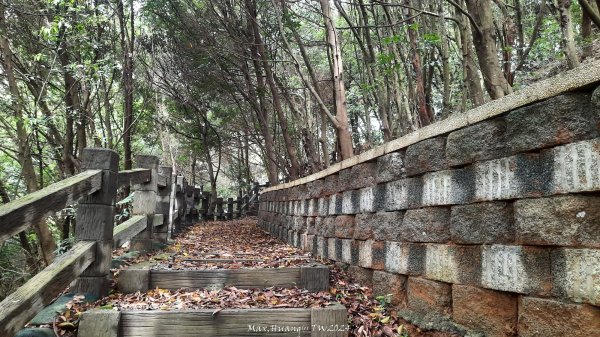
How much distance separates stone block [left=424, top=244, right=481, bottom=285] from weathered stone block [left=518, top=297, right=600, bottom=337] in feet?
0.96

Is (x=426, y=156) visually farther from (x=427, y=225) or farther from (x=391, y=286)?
(x=391, y=286)

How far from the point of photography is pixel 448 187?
7.13 ft

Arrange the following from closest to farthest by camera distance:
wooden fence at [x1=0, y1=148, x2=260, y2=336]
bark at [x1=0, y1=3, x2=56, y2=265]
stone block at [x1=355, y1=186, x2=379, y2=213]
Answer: wooden fence at [x1=0, y1=148, x2=260, y2=336]
stone block at [x1=355, y1=186, x2=379, y2=213]
bark at [x1=0, y1=3, x2=56, y2=265]

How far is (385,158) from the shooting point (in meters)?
2.92

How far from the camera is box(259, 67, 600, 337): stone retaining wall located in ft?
4.77

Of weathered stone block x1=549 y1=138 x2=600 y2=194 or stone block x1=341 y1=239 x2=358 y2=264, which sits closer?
weathered stone block x1=549 y1=138 x2=600 y2=194

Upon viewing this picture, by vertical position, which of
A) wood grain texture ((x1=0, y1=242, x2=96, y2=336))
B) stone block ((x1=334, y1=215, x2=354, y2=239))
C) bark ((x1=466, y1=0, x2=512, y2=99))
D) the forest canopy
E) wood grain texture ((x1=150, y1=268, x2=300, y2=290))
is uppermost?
the forest canopy

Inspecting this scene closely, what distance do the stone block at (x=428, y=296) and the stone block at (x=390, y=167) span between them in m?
0.66

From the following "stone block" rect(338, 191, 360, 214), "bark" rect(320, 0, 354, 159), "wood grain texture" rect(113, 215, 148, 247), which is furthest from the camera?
"bark" rect(320, 0, 354, 159)

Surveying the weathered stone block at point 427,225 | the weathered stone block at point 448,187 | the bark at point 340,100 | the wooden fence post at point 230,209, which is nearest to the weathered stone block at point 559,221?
the weathered stone block at point 448,187

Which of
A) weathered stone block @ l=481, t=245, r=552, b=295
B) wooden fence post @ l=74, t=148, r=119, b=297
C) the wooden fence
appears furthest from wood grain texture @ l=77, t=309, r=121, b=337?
weathered stone block @ l=481, t=245, r=552, b=295

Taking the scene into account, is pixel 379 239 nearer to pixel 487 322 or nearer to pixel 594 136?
pixel 487 322

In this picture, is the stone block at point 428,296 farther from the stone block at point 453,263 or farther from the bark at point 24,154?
the bark at point 24,154

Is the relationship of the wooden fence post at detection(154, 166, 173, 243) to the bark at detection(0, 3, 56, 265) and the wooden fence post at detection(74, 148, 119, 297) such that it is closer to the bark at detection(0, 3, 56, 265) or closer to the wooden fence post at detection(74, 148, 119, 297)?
the bark at detection(0, 3, 56, 265)
